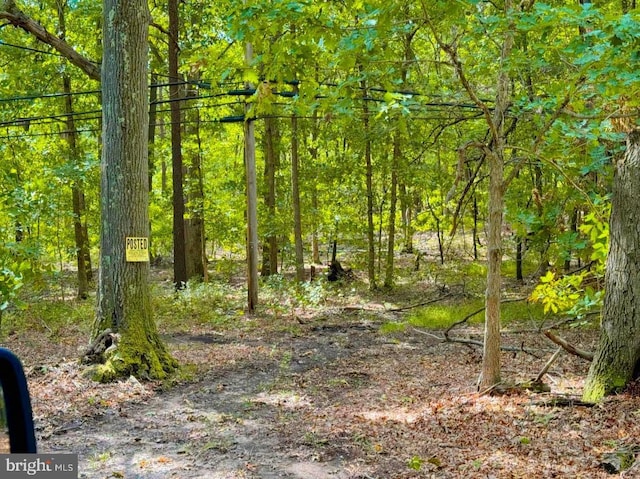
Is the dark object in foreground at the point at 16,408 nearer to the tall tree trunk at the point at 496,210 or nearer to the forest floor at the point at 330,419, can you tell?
the forest floor at the point at 330,419

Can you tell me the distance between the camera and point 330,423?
17.0 feet

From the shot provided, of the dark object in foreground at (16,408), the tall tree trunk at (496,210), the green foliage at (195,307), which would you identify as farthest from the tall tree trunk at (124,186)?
the dark object in foreground at (16,408)

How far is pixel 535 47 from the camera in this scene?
447 cm

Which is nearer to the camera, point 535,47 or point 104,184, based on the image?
point 535,47

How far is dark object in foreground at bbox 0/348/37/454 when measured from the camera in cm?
172

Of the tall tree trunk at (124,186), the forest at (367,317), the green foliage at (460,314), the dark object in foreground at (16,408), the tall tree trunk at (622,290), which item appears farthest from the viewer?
the green foliage at (460,314)

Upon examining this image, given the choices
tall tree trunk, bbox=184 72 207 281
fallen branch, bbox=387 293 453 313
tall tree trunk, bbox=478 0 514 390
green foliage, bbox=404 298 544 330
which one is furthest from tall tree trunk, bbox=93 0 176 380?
tall tree trunk, bbox=184 72 207 281

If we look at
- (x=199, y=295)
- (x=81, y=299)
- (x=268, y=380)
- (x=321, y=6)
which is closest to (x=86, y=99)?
(x=81, y=299)

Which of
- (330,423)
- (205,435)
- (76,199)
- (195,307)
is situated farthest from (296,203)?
(205,435)

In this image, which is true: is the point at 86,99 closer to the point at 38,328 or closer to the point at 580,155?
the point at 38,328

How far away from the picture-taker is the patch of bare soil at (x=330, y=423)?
4.05 metres

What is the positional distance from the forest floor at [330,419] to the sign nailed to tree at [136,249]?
145 centimetres

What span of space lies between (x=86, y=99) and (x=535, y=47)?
15.1 m

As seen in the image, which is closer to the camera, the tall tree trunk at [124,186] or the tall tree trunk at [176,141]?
the tall tree trunk at [124,186]
